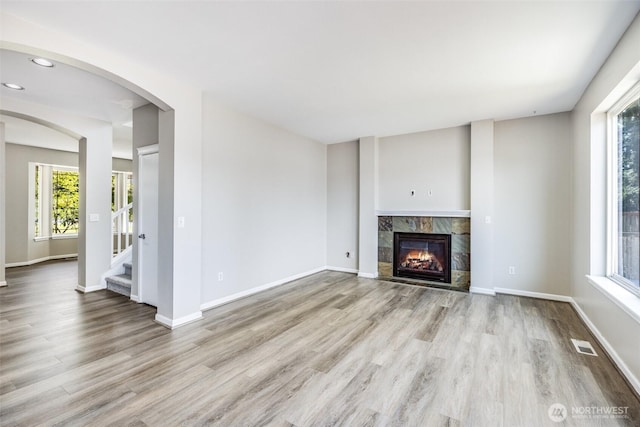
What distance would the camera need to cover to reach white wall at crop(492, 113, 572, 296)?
13.5 feet

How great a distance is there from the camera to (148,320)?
11.0ft

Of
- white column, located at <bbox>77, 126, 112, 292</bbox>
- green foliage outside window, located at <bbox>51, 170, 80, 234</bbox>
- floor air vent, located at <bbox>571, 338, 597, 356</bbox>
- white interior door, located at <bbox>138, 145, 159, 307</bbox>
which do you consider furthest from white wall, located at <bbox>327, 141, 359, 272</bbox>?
green foliage outside window, located at <bbox>51, 170, 80, 234</bbox>

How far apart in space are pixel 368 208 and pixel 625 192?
3.51 meters

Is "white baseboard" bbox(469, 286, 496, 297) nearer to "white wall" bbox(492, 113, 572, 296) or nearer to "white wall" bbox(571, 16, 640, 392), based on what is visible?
"white wall" bbox(492, 113, 572, 296)

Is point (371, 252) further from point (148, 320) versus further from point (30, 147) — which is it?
point (30, 147)

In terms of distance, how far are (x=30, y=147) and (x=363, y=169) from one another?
752 cm

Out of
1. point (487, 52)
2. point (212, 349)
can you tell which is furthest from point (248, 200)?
point (487, 52)

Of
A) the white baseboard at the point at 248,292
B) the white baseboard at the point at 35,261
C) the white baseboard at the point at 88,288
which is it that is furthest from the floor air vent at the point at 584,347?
the white baseboard at the point at 35,261

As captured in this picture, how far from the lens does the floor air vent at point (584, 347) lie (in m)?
2.62

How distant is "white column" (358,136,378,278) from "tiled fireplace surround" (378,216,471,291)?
116mm

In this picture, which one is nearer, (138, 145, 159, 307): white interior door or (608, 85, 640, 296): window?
(608, 85, 640, 296): window

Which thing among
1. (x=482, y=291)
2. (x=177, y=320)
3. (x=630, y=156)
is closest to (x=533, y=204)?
(x=482, y=291)

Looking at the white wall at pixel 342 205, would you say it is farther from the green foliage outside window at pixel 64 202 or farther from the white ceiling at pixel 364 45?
the green foliage outside window at pixel 64 202

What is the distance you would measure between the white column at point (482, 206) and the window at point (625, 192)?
1.56 m
